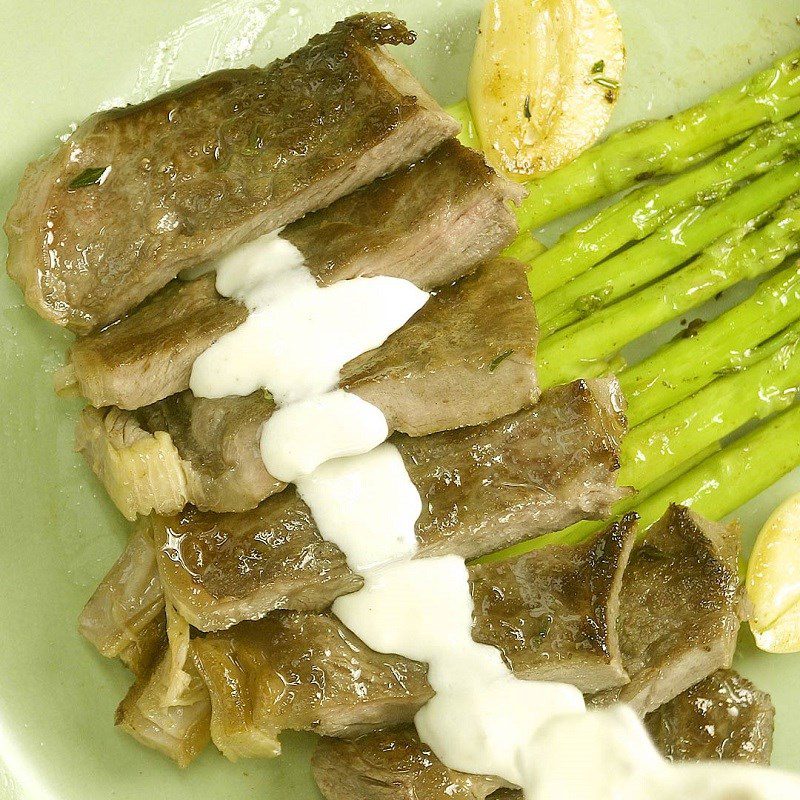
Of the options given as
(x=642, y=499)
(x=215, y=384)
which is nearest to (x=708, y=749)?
(x=642, y=499)

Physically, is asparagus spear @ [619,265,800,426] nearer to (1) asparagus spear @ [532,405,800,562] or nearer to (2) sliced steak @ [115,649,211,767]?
(1) asparagus spear @ [532,405,800,562]

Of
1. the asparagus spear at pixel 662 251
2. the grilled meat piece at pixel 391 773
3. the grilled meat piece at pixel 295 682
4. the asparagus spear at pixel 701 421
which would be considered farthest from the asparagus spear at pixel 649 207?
the grilled meat piece at pixel 391 773

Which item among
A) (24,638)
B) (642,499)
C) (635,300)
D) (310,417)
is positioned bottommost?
(642,499)

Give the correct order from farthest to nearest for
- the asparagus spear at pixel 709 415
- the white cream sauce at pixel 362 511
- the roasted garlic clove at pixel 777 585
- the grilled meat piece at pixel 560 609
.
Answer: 1. the asparagus spear at pixel 709 415
2. the roasted garlic clove at pixel 777 585
3. the white cream sauce at pixel 362 511
4. the grilled meat piece at pixel 560 609

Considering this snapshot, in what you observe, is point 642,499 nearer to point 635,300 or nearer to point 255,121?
point 635,300

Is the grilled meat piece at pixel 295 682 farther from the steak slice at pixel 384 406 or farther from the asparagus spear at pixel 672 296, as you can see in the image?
the asparagus spear at pixel 672 296
